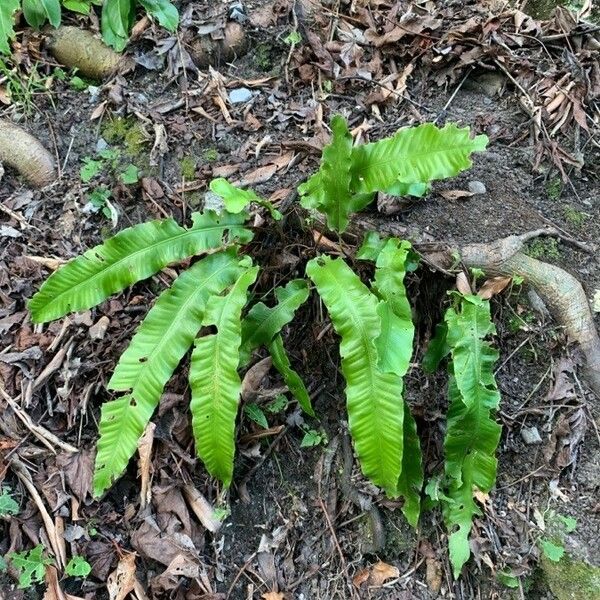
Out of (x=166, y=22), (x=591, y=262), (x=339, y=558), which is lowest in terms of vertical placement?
(x=339, y=558)

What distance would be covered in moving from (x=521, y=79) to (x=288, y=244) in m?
1.59

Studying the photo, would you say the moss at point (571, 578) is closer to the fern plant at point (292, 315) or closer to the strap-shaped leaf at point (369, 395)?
the fern plant at point (292, 315)

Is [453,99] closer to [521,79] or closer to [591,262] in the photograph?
[521,79]

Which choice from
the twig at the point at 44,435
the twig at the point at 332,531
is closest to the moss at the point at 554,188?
the twig at the point at 332,531

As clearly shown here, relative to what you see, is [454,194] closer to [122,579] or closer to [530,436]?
[530,436]

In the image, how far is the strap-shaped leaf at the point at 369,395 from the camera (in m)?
2.17

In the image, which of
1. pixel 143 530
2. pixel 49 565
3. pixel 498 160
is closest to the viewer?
pixel 49 565

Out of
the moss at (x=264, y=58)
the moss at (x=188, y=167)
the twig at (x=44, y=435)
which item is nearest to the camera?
the twig at (x=44, y=435)

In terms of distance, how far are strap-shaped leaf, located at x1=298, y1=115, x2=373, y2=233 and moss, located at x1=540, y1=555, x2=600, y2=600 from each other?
1.58m

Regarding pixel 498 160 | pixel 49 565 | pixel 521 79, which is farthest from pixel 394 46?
pixel 49 565

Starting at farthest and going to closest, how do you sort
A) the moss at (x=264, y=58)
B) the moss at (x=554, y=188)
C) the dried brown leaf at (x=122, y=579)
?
the moss at (x=264, y=58) → the moss at (x=554, y=188) → the dried brown leaf at (x=122, y=579)

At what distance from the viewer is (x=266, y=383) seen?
2.72 m

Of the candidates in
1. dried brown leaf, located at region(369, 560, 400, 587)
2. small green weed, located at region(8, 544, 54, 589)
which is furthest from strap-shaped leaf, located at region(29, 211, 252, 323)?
dried brown leaf, located at region(369, 560, 400, 587)

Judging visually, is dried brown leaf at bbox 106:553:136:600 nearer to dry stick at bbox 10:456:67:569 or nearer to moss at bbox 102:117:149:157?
dry stick at bbox 10:456:67:569
